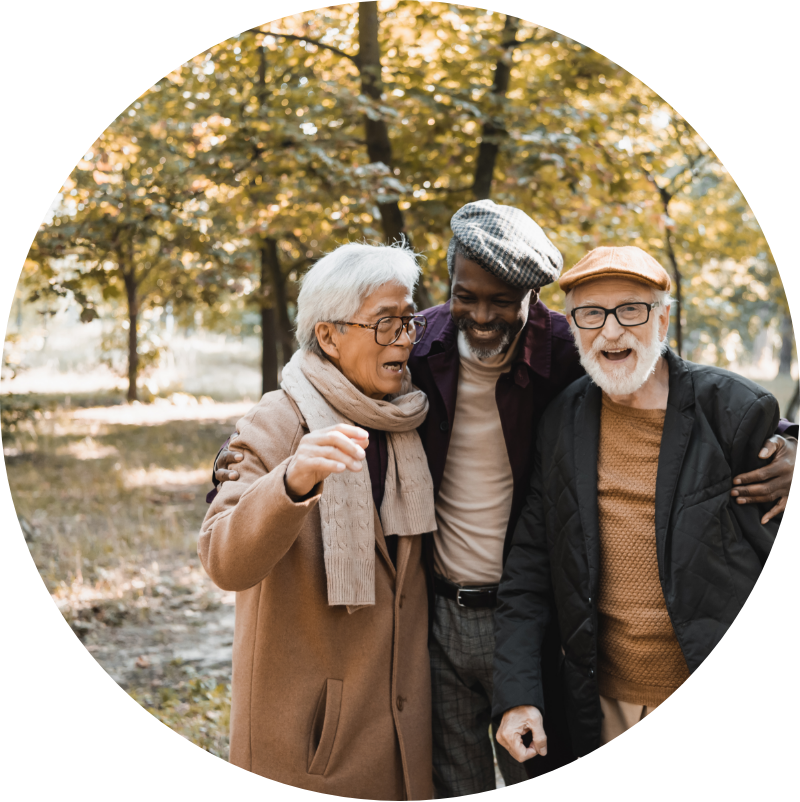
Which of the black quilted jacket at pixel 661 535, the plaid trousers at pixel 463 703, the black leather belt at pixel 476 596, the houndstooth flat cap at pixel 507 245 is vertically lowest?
the plaid trousers at pixel 463 703

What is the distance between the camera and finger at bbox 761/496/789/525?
77.6 inches

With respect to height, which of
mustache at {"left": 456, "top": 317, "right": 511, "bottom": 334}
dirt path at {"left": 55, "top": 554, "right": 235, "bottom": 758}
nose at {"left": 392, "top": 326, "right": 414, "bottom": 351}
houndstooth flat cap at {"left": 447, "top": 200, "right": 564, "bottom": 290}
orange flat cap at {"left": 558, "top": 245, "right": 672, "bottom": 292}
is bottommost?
dirt path at {"left": 55, "top": 554, "right": 235, "bottom": 758}

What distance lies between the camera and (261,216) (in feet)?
13.6

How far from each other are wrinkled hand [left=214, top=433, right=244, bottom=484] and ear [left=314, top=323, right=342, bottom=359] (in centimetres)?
39

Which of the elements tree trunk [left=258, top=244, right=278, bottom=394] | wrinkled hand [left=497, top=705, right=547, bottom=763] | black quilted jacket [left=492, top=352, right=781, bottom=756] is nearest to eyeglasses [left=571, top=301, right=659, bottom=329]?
black quilted jacket [left=492, top=352, right=781, bottom=756]

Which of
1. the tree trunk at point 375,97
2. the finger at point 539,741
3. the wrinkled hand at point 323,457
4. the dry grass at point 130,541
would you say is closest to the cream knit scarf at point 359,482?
the wrinkled hand at point 323,457

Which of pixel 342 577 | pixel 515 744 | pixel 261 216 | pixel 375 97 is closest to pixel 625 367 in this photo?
pixel 342 577

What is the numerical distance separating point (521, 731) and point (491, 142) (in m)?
2.73

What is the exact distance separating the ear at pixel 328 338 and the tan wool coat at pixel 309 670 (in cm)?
20

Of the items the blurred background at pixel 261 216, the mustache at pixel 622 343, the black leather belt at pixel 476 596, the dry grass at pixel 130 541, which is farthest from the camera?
the dry grass at pixel 130 541

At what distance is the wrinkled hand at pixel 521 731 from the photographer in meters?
1.98

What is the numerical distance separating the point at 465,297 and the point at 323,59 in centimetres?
238

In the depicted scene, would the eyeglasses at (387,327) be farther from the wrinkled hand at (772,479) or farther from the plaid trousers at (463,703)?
the wrinkled hand at (772,479)

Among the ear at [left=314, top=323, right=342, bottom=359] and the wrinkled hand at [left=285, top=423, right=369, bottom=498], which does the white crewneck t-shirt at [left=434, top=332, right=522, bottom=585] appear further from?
the wrinkled hand at [left=285, top=423, right=369, bottom=498]
